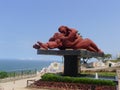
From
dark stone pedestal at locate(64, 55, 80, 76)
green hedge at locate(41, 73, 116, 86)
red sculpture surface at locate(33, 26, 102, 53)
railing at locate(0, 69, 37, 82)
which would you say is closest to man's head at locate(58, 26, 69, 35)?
red sculpture surface at locate(33, 26, 102, 53)

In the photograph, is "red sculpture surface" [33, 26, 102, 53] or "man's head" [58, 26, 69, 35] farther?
"man's head" [58, 26, 69, 35]

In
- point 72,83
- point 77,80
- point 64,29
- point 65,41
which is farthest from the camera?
point 64,29

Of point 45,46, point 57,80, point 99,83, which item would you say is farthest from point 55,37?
point 99,83

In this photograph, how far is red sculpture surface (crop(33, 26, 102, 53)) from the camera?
101 feet

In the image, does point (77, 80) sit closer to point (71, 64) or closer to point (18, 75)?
point (71, 64)

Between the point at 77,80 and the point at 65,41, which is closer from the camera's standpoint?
the point at 77,80

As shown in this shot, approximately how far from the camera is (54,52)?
3030cm

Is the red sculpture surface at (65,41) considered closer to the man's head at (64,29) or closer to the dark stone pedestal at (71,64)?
the man's head at (64,29)

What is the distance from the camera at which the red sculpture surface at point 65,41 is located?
30875 mm

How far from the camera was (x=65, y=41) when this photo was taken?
3155 centimetres

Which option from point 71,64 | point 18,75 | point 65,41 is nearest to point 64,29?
point 65,41

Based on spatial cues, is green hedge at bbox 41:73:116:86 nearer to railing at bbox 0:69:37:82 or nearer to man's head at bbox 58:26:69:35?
man's head at bbox 58:26:69:35

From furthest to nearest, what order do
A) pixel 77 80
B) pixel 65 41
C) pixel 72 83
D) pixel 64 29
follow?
1. pixel 64 29
2. pixel 65 41
3. pixel 72 83
4. pixel 77 80

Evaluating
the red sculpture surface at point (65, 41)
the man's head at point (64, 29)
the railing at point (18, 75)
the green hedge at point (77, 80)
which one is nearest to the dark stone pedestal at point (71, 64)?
the red sculpture surface at point (65, 41)
